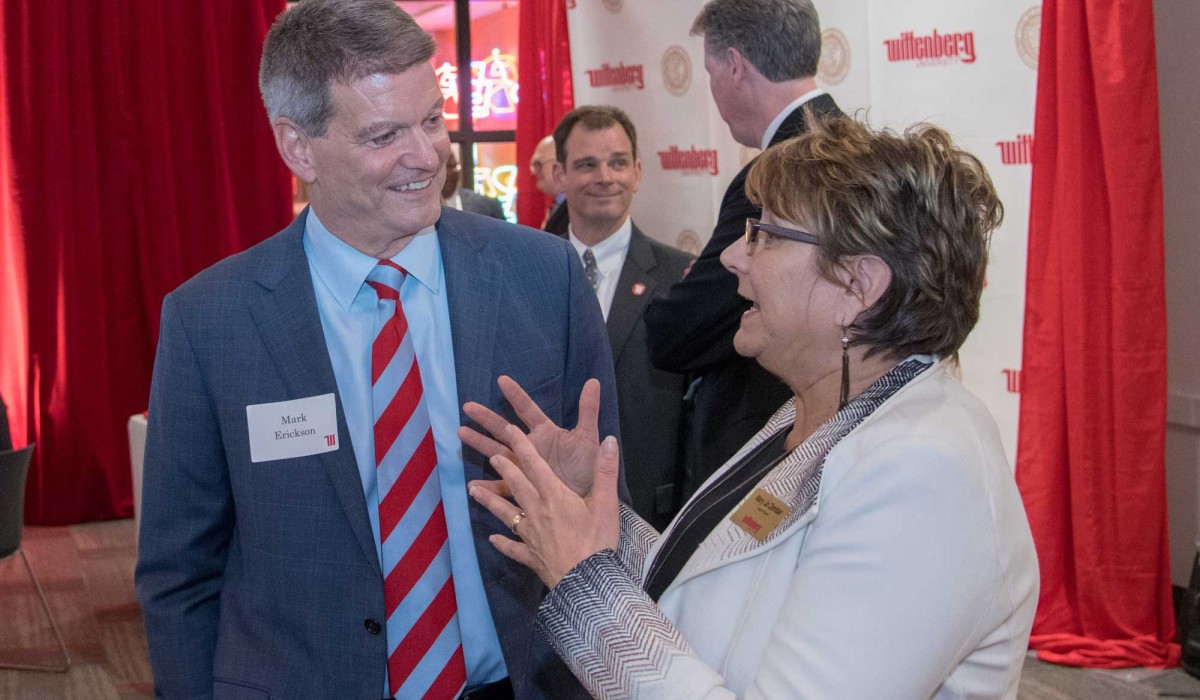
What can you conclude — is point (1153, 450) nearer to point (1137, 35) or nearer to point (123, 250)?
point (1137, 35)

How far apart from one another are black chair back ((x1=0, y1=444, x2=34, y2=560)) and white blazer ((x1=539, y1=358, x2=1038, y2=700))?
3265mm

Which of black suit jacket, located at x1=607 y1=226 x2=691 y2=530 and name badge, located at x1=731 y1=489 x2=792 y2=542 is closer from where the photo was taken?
name badge, located at x1=731 y1=489 x2=792 y2=542

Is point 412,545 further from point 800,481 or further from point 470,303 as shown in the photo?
point 800,481

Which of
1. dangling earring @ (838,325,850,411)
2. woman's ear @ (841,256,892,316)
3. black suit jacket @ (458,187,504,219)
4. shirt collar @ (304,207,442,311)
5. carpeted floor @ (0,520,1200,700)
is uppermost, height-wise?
black suit jacket @ (458,187,504,219)

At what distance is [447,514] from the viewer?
1.65 meters

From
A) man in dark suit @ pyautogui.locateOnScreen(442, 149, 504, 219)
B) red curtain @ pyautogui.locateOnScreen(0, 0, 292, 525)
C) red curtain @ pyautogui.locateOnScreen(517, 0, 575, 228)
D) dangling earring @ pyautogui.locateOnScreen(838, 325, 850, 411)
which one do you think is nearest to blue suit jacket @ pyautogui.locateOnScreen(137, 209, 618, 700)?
dangling earring @ pyautogui.locateOnScreen(838, 325, 850, 411)

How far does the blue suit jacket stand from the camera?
1.57m

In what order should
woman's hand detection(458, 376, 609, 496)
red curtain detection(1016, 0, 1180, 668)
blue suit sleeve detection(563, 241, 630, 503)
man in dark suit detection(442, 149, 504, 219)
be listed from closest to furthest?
woman's hand detection(458, 376, 609, 496)
blue suit sleeve detection(563, 241, 630, 503)
red curtain detection(1016, 0, 1180, 668)
man in dark suit detection(442, 149, 504, 219)

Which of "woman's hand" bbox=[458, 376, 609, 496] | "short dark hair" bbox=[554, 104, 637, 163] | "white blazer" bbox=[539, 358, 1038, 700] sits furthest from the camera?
"short dark hair" bbox=[554, 104, 637, 163]

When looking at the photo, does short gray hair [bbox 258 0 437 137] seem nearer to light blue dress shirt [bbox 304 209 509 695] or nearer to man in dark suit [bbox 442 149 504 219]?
light blue dress shirt [bbox 304 209 509 695]

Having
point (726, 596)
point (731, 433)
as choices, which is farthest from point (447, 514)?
point (731, 433)

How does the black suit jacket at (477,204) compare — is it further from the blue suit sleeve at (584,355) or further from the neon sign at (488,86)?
the blue suit sleeve at (584,355)

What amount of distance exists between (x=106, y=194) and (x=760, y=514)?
6084 millimetres

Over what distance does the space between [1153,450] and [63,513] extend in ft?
18.7
